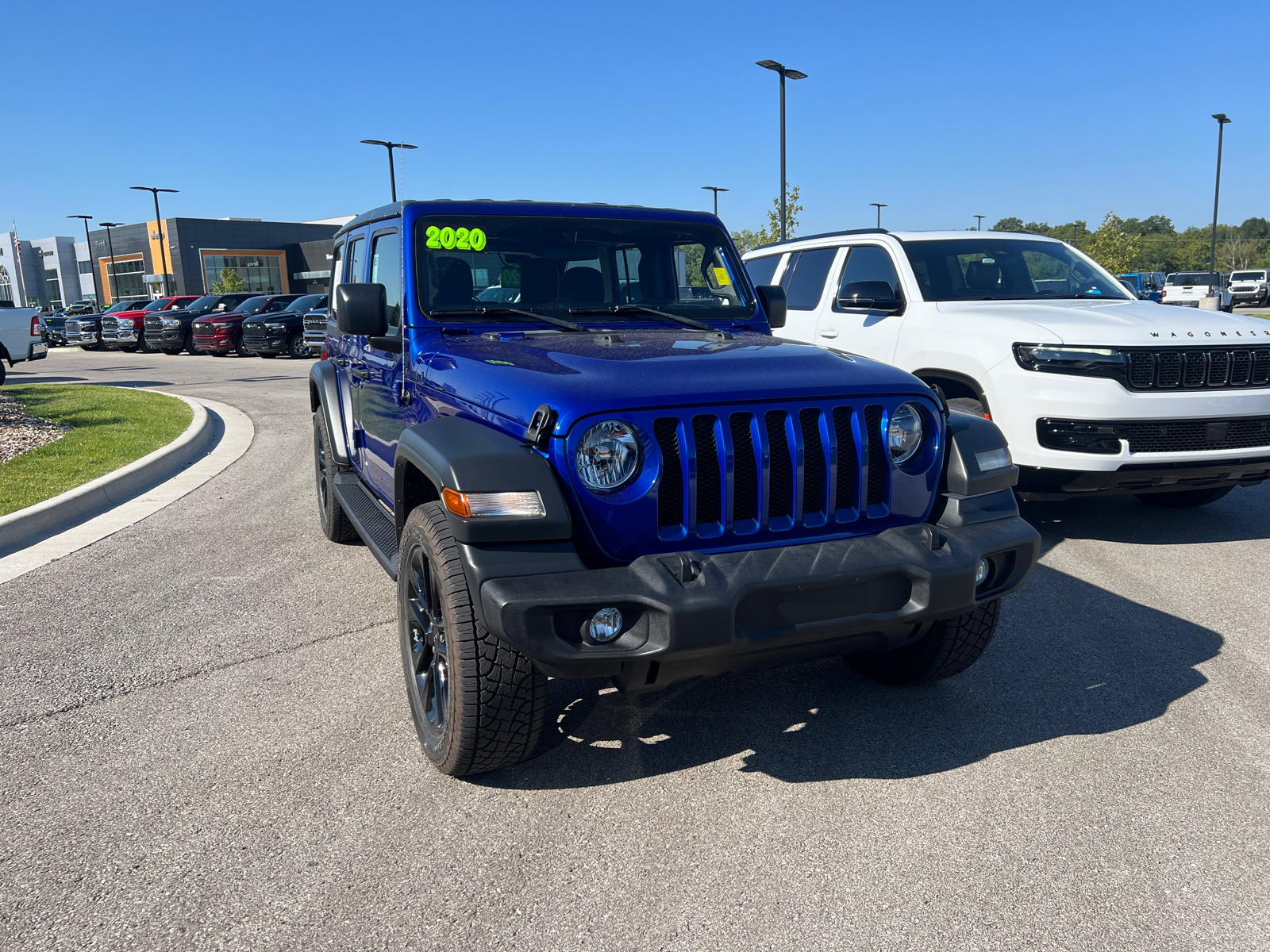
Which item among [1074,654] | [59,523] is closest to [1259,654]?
[1074,654]

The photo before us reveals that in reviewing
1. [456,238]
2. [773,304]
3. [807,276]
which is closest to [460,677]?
[456,238]

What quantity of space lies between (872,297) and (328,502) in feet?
12.8

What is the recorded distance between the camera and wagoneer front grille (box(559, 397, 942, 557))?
2.77m

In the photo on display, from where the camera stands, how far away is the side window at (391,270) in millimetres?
4152

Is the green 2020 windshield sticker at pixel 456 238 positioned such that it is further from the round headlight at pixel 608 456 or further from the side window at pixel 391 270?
the round headlight at pixel 608 456

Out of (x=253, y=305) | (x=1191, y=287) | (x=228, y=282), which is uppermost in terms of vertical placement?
(x=228, y=282)

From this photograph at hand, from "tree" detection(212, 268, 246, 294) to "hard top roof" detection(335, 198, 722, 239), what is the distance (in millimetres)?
66512

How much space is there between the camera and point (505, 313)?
13.3ft

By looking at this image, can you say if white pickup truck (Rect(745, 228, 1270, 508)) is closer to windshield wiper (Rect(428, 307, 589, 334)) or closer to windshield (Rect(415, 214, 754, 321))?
windshield (Rect(415, 214, 754, 321))

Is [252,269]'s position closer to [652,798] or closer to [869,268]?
[869,268]

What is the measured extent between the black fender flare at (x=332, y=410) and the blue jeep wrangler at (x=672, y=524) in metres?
2.13

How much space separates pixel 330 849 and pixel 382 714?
0.90 metres

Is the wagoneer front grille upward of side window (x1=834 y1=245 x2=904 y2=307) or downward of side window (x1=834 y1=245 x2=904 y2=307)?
downward

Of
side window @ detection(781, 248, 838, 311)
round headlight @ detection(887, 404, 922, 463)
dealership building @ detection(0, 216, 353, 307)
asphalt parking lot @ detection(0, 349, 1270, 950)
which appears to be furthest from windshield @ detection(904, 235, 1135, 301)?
dealership building @ detection(0, 216, 353, 307)
